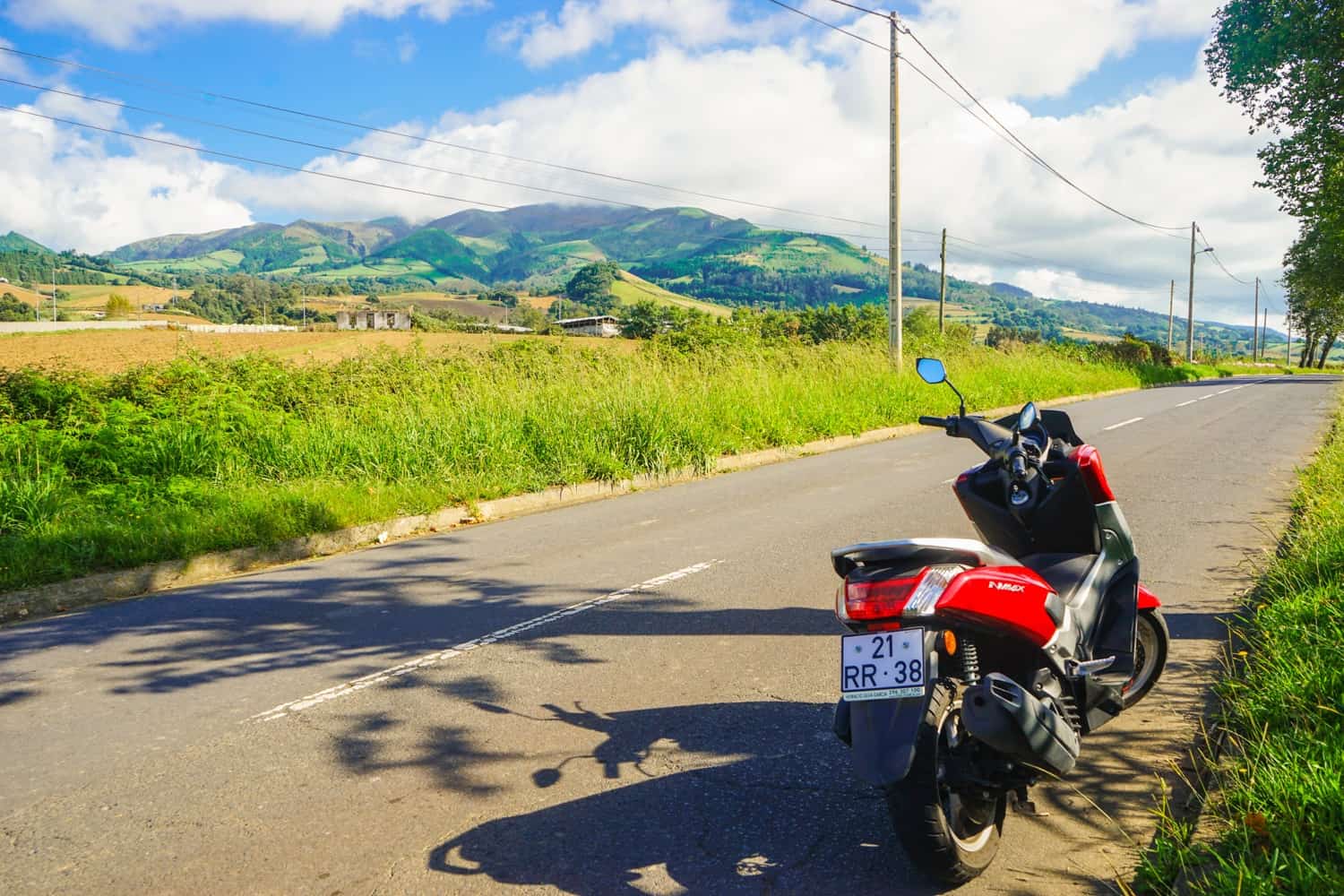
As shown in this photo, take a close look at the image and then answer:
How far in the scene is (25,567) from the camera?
6.58m

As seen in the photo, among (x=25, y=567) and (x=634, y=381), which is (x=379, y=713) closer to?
(x=25, y=567)

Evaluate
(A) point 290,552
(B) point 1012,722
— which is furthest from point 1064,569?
(A) point 290,552

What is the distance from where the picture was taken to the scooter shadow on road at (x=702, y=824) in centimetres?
299

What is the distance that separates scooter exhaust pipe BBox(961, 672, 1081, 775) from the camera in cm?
280

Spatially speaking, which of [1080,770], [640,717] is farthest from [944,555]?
[640,717]

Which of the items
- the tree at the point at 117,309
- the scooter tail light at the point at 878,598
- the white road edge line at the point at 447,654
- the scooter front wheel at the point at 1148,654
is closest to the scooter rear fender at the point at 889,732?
the scooter tail light at the point at 878,598

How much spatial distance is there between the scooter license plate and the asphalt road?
655 mm

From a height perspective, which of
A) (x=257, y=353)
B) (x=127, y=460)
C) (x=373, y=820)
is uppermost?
(x=257, y=353)

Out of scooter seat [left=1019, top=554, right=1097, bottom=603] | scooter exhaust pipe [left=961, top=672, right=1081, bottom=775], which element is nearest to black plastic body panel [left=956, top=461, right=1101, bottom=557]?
scooter seat [left=1019, top=554, right=1097, bottom=603]

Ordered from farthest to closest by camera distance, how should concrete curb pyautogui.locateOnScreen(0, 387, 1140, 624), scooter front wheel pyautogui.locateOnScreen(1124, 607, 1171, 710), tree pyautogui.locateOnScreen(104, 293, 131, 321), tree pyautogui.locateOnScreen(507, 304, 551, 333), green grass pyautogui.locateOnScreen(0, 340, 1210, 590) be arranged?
tree pyautogui.locateOnScreen(104, 293, 131, 321)
tree pyautogui.locateOnScreen(507, 304, 551, 333)
green grass pyautogui.locateOnScreen(0, 340, 1210, 590)
concrete curb pyautogui.locateOnScreen(0, 387, 1140, 624)
scooter front wheel pyautogui.locateOnScreen(1124, 607, 1171, 710)

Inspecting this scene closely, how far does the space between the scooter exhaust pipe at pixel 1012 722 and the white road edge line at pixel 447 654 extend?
307 centimetres

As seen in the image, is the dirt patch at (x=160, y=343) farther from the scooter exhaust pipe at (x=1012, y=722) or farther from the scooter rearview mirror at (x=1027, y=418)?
the scooter exhaust pipe at (x=1012, y=722)

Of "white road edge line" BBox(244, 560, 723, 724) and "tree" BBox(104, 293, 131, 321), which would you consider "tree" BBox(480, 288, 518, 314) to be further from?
"white road edge line" BBox(244, 560, 723, 724)

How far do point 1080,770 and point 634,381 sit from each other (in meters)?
11.0
